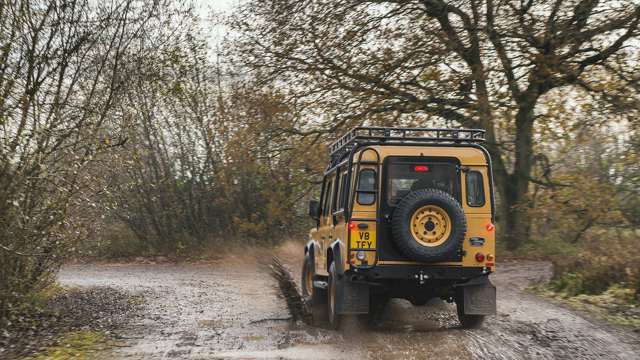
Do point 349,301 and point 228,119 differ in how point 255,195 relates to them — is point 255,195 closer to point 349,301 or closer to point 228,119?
point 228,119

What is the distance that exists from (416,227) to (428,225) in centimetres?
14

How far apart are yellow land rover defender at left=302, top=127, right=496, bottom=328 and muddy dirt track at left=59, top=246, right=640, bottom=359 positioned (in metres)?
0.47

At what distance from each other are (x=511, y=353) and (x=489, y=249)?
5.91ft

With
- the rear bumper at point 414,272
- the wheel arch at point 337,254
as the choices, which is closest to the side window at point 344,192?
the wheel arch at point 337,254

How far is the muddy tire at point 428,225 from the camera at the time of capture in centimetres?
1004

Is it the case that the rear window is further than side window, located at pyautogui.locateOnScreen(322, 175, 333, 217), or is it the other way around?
side window, located at pyautogui.locateOnScreen(322, 175, 333, 217)

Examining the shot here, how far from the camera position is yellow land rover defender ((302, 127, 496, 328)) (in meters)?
10.1

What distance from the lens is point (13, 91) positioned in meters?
10.3

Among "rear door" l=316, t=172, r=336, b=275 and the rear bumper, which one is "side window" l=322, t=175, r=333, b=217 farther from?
the rear bumper

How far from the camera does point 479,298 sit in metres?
10.6

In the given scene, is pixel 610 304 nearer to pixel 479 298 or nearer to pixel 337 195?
pixel 479 298

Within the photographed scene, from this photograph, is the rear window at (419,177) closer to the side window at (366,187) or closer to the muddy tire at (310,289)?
the side window at (366,187)

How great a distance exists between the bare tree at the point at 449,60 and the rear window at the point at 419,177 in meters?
10.6

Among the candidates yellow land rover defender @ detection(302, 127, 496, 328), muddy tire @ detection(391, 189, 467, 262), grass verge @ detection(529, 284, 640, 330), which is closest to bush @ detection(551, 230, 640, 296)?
grass verge @ detection(529, 284, 640, 330)
